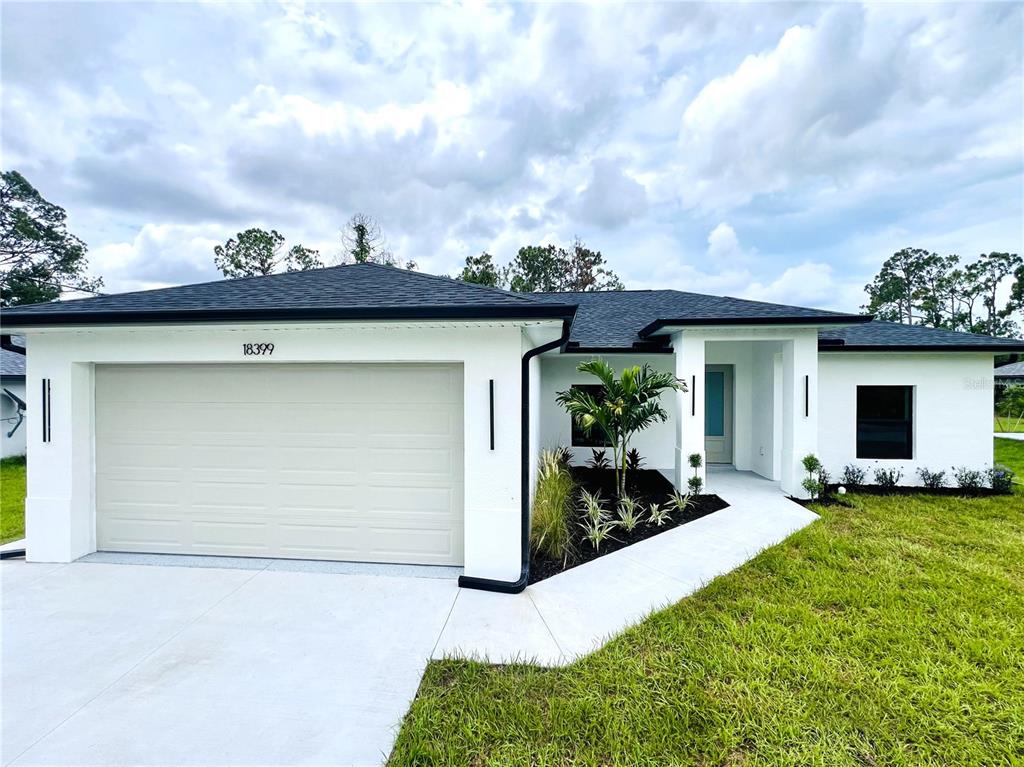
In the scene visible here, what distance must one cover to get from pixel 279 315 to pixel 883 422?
40.1 feet

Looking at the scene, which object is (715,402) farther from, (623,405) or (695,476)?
(623,405)


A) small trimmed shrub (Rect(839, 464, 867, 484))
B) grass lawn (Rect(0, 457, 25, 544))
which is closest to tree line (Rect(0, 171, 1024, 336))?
grass lawn (Rect(0, 457, 25, 544))

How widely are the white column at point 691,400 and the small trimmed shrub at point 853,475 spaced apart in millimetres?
3897

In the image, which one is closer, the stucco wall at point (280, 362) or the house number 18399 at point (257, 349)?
the stucco wall at point (280, 362)

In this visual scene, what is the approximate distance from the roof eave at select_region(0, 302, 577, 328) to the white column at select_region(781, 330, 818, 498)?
614 cm

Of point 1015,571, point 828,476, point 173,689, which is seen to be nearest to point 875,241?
point 828,476

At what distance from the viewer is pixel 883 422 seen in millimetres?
9391

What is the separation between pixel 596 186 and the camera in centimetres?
1756

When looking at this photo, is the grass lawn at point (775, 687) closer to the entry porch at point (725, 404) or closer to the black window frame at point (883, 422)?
the entry porch at point (725, 404)

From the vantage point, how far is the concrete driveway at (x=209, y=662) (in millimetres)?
2602

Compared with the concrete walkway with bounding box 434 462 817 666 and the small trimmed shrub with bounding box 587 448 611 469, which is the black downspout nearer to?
the concrete walkway with bounding box 434 462 817 666

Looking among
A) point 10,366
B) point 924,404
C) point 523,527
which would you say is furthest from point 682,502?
point 10,366

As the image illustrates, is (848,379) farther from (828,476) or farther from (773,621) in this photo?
(773,621)

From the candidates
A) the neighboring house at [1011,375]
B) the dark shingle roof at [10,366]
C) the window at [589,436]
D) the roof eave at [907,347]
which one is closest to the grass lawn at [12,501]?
the dark shingle roof at [10,366]
